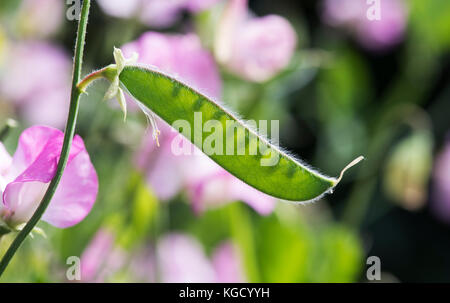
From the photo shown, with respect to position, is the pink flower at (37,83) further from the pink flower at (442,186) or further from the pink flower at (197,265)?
the pink flower at (442,186)

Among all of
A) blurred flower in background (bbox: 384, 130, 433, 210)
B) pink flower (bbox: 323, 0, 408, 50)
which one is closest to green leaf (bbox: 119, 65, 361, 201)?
blurred flower in background (bbox: 384, 130, 433, 210)

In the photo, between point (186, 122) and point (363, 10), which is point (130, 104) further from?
point (363, 10)

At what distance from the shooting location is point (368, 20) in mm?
1262

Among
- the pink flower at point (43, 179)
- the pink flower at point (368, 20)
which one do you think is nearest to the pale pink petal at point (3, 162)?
the pink flower at point (43, 179)

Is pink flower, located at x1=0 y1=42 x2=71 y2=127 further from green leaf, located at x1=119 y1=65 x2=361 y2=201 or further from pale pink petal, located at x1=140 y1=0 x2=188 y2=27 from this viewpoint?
green leaf, located at x1=119 y1=65 x2=361 y2=201

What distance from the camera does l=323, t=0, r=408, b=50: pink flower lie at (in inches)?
49.3

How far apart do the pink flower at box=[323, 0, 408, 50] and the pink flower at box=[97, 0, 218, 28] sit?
547 mm

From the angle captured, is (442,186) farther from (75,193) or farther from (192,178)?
(75,193)

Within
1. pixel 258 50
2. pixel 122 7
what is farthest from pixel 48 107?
pixel 258 50

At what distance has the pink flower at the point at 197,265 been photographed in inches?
→ 30.3

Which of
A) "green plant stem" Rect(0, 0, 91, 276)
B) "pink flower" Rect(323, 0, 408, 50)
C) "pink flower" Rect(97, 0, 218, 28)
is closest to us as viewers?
"green plant stem" Rect(0, 0, 91, 276)

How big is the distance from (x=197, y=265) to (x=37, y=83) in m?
0.39

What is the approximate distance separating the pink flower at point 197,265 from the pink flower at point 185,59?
20 centimetres

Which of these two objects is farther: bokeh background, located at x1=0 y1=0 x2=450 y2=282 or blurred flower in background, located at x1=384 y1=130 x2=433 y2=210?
blurred flower in background, located at x1=384 y1=130 x2=433 y2=210
